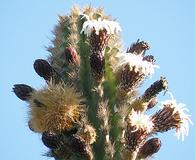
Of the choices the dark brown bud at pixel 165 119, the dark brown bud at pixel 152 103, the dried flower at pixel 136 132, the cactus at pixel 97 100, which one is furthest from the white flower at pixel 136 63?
the dried flower at pixel 136 132

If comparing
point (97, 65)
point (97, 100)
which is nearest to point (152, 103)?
point (97, 100)

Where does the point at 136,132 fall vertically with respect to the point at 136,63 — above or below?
below

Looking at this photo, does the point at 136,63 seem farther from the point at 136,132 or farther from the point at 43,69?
the point at 43,69

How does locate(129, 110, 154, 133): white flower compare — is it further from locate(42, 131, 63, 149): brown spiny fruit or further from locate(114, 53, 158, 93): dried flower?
locate(42, 131, 63, 149): brown spiny fruit

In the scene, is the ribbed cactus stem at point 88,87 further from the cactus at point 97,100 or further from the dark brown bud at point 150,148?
the dark brown bud at point 150,148

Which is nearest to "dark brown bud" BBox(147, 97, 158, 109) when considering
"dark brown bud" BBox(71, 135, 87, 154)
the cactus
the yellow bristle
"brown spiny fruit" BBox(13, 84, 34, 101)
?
the cactus

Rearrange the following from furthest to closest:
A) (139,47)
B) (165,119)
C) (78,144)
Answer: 1. (139,47)
2. (165,119)
3. (78,144)

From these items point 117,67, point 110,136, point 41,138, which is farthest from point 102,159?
point 117,67
